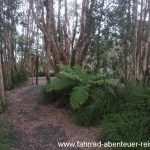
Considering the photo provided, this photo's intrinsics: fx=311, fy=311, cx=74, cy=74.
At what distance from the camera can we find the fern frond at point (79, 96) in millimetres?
8016

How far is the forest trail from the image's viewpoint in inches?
274

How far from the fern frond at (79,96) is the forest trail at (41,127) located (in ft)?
1.84

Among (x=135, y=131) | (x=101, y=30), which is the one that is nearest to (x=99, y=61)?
(x=101, y=30)

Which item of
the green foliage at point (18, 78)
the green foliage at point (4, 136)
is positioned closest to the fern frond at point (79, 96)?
the green foliage at point (4, 136)

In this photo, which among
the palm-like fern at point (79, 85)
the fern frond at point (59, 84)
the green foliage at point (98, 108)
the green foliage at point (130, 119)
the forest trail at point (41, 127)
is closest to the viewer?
the green foliage at point (130, 119)

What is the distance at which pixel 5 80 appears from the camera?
15.0 metres

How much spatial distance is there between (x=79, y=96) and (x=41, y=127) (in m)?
1.26

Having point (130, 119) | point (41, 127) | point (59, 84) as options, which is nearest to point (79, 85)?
point (59, 84)

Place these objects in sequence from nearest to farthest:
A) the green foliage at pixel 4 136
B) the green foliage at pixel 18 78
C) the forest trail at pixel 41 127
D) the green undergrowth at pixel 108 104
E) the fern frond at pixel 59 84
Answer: the green foliage at pixel 4 136
the green undergrowth at pixel 108 104
the forest trail at pixel 41 127
the fern frond at pixel 59 84
the green foliage at pixel 18 78

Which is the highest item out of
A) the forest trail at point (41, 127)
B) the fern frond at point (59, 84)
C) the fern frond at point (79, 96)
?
the fern frond at point (59, 84)

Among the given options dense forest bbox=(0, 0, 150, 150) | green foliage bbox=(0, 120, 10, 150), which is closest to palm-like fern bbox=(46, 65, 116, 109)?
dense forest bbox=(0, 0, 150, 150)

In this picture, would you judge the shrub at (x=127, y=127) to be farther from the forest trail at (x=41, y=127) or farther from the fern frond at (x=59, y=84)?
the fern frond at (x=59, y=84)

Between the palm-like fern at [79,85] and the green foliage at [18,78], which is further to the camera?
the green foliage at [18,78]

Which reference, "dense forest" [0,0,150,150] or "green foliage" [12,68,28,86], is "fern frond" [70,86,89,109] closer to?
"dense forest" [0,0,150,150]
